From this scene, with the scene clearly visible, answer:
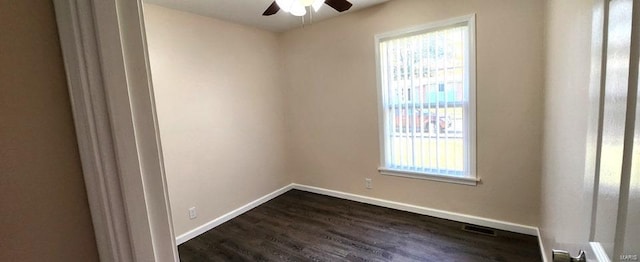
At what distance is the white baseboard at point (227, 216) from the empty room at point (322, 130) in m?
0.02

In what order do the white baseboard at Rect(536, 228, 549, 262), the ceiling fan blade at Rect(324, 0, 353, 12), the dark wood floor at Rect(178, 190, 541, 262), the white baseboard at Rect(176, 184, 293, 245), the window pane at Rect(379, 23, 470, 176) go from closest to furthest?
the white baseboard at Rect(536, 228, 549, 262), the ceiling fan blade at Rect(324, 0, 353, 12), the dark wood floor at Rect(178, 190, 541, 262), the window pane at Rect(379, 23, 470, 176), the white baseboard at Rect(176, 184, 293, 245)

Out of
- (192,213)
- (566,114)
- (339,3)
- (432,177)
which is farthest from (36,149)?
(432,177)

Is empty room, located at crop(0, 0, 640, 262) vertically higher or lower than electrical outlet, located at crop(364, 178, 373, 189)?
higher

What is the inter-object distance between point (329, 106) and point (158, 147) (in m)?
3.03

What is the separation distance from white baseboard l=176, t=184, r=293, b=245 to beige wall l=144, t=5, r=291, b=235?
2.0 inches

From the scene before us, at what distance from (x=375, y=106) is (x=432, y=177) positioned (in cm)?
102

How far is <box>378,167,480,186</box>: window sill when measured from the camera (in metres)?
2.70

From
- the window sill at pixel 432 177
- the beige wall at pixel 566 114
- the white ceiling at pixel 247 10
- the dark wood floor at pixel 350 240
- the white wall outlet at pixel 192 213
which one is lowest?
the dark wood floor at pixel 350 240

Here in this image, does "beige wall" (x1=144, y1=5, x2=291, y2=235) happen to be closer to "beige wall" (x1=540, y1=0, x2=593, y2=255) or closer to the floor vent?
the floor vent

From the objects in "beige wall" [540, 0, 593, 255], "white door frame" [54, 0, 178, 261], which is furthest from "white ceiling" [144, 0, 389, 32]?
"white door frame" [54, 0, 178, 261]

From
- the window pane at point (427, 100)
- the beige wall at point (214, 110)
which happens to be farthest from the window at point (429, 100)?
the beige wall at point (214, 110)

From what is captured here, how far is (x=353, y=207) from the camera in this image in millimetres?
3318

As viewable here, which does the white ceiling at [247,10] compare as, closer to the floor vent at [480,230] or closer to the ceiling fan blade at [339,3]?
the ceiling fan blade at [339,3]

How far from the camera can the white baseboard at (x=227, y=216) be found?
9.08 ft
